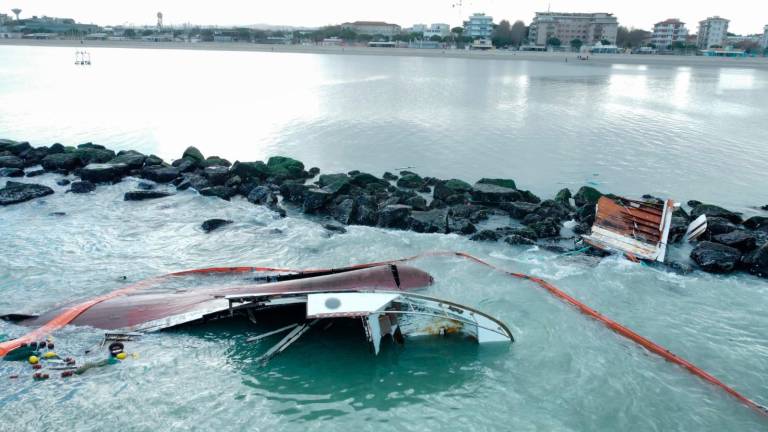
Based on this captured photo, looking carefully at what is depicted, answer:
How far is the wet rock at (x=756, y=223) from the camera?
17.3 m

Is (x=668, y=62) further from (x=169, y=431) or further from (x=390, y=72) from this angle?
(x=169, y=431)

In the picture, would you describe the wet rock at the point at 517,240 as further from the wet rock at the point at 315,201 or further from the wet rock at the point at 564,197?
the wet rock at the point at 315,201

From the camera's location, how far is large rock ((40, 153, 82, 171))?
22.6 metres

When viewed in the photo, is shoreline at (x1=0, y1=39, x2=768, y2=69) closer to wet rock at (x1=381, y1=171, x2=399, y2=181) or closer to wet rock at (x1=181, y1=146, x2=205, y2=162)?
wet rock at (x1=381, y1=171, x2=399, y2=181)

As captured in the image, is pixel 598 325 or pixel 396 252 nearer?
pixel 598 325

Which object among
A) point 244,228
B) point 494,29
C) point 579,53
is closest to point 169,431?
point 244,228

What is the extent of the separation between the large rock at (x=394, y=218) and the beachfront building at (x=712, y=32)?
176122mm

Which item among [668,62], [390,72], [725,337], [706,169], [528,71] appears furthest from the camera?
[668,62]

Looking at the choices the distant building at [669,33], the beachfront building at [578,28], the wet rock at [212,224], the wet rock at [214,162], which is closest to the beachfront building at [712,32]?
the distant building at [669,33]

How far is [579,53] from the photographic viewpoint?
133000mm

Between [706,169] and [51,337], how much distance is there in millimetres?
27929

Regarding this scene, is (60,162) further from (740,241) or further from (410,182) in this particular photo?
(740,241)

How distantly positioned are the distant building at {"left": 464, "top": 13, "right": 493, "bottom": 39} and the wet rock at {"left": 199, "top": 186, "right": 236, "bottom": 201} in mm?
162146

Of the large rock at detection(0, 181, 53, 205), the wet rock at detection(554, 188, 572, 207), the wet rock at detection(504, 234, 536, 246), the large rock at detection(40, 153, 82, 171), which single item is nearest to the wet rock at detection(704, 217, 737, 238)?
the wet rock at detection(554, 188, 572, 207)
